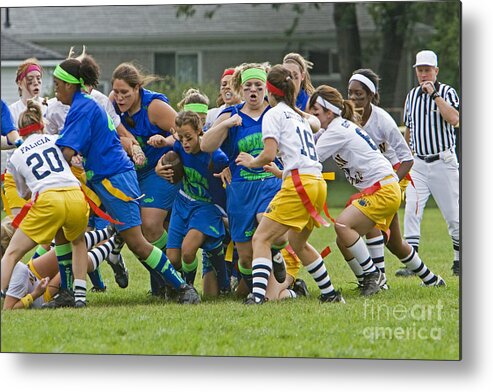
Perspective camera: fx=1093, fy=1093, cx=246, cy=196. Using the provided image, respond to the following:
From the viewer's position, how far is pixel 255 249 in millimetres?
5844

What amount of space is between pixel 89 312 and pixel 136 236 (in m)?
0.49

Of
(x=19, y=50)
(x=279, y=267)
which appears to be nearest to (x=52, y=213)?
(x=279, y=267)

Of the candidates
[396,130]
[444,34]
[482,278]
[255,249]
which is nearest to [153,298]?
[255,249]

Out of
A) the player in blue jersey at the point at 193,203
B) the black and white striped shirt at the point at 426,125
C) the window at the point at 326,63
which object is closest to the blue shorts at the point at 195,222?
the player in blue jersey at the point at 193,203

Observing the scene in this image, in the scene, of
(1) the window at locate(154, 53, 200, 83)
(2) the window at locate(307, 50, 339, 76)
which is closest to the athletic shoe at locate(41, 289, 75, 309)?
(2) the window at locate(307, 50, 339, 76)

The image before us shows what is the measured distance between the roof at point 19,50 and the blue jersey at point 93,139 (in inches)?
69.4

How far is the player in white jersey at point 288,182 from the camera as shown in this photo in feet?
18.8

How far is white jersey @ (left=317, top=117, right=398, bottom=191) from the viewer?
6.18 m

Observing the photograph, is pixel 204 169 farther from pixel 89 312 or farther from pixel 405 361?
pixel 405 361

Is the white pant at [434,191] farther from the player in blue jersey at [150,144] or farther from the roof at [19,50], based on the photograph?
the roof at [19,50]

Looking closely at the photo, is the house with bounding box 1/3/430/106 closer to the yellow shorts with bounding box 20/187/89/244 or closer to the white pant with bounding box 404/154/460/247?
the white pant with bounding box 404/154/460/247

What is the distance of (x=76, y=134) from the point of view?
5730 millimetres

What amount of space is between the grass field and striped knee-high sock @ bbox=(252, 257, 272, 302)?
98 millimetres

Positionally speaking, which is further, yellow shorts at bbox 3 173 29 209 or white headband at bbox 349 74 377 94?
yellow shorts at bbox 3 173 29 209
